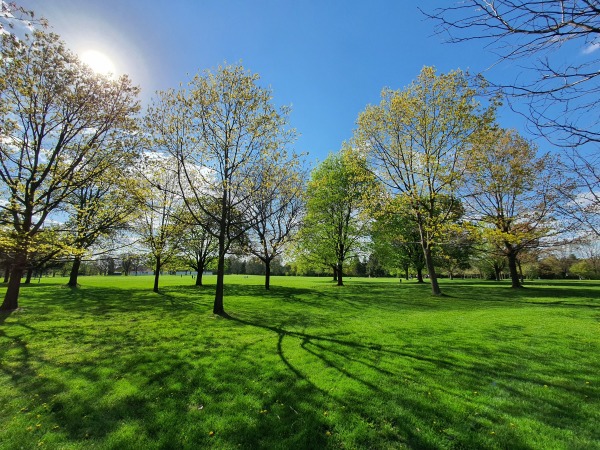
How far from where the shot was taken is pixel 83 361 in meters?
6.45

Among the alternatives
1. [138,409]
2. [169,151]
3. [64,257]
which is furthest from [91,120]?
[138,409]

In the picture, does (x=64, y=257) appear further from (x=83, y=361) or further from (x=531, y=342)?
(x=531, y=342)

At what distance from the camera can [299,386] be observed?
521cm

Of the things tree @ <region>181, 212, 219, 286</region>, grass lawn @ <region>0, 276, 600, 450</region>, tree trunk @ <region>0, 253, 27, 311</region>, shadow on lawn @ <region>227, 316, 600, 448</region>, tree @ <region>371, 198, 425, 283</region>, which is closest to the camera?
grass lawn @ <region>0, 276, 600, 450</region>

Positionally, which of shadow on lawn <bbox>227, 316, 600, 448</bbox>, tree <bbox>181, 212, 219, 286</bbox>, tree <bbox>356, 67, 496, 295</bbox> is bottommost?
shadow on lawn <bbox>227, 316, 600, 448</bbox>

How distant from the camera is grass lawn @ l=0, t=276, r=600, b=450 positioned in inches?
149

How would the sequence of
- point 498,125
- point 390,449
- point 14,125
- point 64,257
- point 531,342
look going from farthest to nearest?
1. point 498,125
2. point 64,257
3. point 14,125
4. point 531,342
5. point 390,449

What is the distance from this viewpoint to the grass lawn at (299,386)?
3781mm

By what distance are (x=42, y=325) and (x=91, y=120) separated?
9535 mm

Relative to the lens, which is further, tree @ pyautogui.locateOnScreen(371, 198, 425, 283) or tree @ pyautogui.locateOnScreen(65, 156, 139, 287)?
tree @ pyautogui.locateOnScreen(371, 198, 425, 283)

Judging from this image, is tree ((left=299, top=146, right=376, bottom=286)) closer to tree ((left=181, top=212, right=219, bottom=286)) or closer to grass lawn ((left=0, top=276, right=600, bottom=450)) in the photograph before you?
tree ((left=181, top=212, right=219, bottom=286))

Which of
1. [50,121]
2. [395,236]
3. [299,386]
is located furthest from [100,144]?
[395,236]

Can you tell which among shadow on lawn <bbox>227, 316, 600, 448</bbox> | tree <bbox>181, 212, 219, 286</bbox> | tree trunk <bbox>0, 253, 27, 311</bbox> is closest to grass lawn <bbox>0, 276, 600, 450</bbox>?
shadow on lawn <bbox>227, 316, 600, 448</bbox>


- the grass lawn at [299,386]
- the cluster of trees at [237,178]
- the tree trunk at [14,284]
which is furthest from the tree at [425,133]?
the tree trunk at [14,284]
